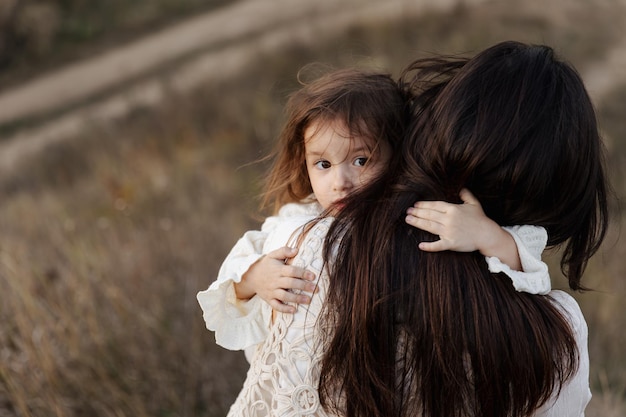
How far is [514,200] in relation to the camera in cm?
159

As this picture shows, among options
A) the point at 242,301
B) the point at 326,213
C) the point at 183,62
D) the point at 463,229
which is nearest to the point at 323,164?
the point at 326,213

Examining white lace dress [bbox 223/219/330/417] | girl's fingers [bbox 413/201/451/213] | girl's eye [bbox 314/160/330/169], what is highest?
girl's eye [bbox 314/160/330/169]

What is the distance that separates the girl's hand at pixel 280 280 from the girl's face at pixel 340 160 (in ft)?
0.98

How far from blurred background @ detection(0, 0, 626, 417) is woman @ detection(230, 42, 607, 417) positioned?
665 mm

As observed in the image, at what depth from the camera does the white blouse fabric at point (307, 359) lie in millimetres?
1561

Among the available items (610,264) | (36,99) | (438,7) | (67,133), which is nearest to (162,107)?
(67,133)

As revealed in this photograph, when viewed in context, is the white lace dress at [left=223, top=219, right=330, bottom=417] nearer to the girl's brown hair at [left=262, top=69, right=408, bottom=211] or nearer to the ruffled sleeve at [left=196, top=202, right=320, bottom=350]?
the ruffled sleeve at [left=196, top=202, right=320, bottom=350]

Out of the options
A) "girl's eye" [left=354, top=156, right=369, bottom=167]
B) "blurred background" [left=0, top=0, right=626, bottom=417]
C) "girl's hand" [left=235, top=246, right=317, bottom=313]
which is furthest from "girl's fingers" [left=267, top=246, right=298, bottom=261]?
"blurred background" [left=0, top=0, right=626, bottom=417]

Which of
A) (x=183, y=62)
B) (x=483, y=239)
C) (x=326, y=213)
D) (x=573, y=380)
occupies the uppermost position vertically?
(x=183, y=62)

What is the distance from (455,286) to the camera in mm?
1454

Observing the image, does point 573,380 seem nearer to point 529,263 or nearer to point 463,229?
point 529,263

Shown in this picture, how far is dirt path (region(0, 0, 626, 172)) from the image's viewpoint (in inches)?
356

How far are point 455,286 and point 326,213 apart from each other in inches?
14.2

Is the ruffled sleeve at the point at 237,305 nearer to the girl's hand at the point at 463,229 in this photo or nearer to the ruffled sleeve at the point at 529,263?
the girl's hand at the point at 463,229
